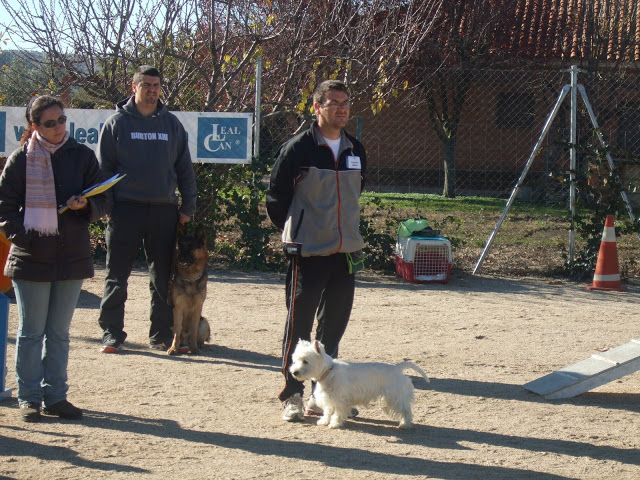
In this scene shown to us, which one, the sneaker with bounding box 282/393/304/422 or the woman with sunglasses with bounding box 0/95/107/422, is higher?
the woman with sunglasses with bounding box 0/95/107/422

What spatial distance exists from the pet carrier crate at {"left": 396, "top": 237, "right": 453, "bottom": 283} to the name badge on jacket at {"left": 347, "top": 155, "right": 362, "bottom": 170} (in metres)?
4.94

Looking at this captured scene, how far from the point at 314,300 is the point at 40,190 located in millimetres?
1690

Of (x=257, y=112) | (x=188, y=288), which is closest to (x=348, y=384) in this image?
(x=188, y=288)

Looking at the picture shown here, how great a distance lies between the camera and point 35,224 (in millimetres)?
4602

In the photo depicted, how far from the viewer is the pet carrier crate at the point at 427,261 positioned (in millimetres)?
9938

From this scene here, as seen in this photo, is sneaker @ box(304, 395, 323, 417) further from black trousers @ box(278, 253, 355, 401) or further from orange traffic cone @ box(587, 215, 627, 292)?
orange traffic cone @ box(587, 215, 627, 292)

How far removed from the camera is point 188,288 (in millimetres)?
6621

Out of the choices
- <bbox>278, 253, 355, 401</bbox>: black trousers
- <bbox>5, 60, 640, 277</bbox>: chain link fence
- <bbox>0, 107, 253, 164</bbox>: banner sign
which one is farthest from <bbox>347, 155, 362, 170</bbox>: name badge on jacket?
<bbox>5, 60, 640, 277</bbox>: chain link fence

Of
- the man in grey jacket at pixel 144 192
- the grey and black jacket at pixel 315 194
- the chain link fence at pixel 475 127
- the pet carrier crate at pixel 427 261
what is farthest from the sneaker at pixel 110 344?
the chain link fence at pixel 475 127

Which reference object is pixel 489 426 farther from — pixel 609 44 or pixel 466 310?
pixel 609 44

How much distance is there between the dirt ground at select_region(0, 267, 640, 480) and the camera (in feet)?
13.9

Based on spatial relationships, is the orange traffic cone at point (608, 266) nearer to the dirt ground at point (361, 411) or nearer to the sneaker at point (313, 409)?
the dirt ground at point (361, 411)

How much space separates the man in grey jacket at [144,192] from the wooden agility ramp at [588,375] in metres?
2.94

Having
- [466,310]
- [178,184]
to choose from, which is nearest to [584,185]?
[466,310]
